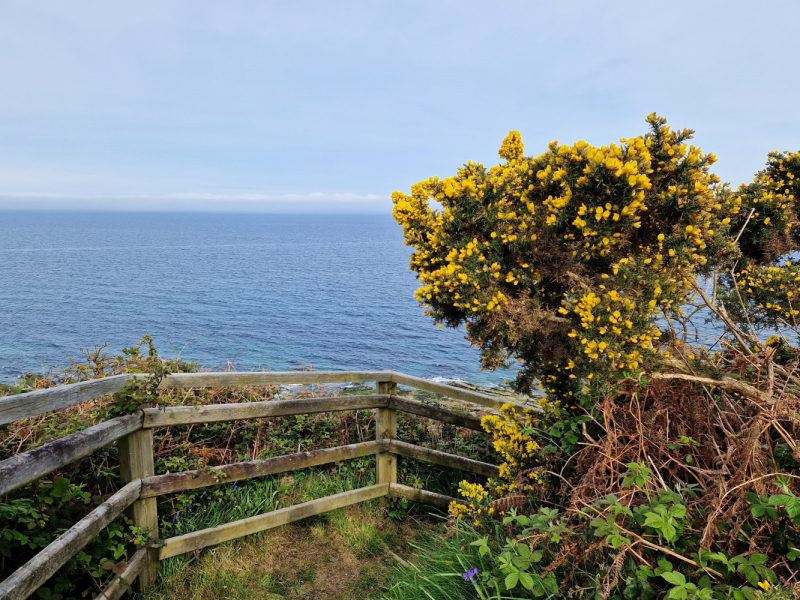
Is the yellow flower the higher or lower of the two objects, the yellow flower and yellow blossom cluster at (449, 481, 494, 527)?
the higher

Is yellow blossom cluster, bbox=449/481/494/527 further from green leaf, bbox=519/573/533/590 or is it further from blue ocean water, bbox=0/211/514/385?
blue ocean water, bbox=0/211/514/385

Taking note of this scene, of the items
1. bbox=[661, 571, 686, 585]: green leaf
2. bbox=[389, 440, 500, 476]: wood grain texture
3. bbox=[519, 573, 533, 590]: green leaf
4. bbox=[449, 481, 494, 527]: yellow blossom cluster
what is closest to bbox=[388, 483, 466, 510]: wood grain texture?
bbox=[389, 440, 500, 476]: wood grain texture

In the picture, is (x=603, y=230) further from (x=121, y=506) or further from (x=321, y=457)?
(x=121, y=506)

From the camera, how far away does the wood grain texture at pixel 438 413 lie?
443 cm

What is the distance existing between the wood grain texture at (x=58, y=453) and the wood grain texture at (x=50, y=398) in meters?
0.20

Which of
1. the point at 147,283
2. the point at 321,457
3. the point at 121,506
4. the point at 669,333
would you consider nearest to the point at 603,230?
the point at 669,333

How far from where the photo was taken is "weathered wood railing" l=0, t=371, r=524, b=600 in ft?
7.79

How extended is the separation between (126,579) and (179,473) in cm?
68

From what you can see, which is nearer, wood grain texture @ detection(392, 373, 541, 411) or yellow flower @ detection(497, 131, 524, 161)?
yellow flower @ detection(497, 131, 524, 161)

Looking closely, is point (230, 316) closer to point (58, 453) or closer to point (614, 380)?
point (58, 453)

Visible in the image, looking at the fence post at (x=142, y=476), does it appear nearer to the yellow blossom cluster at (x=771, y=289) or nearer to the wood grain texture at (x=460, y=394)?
the wood grain texture at (x=460, y=394)

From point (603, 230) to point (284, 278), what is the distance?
43.4 meters

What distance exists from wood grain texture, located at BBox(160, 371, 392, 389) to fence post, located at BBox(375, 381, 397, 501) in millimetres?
355

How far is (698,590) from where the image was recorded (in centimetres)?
190
